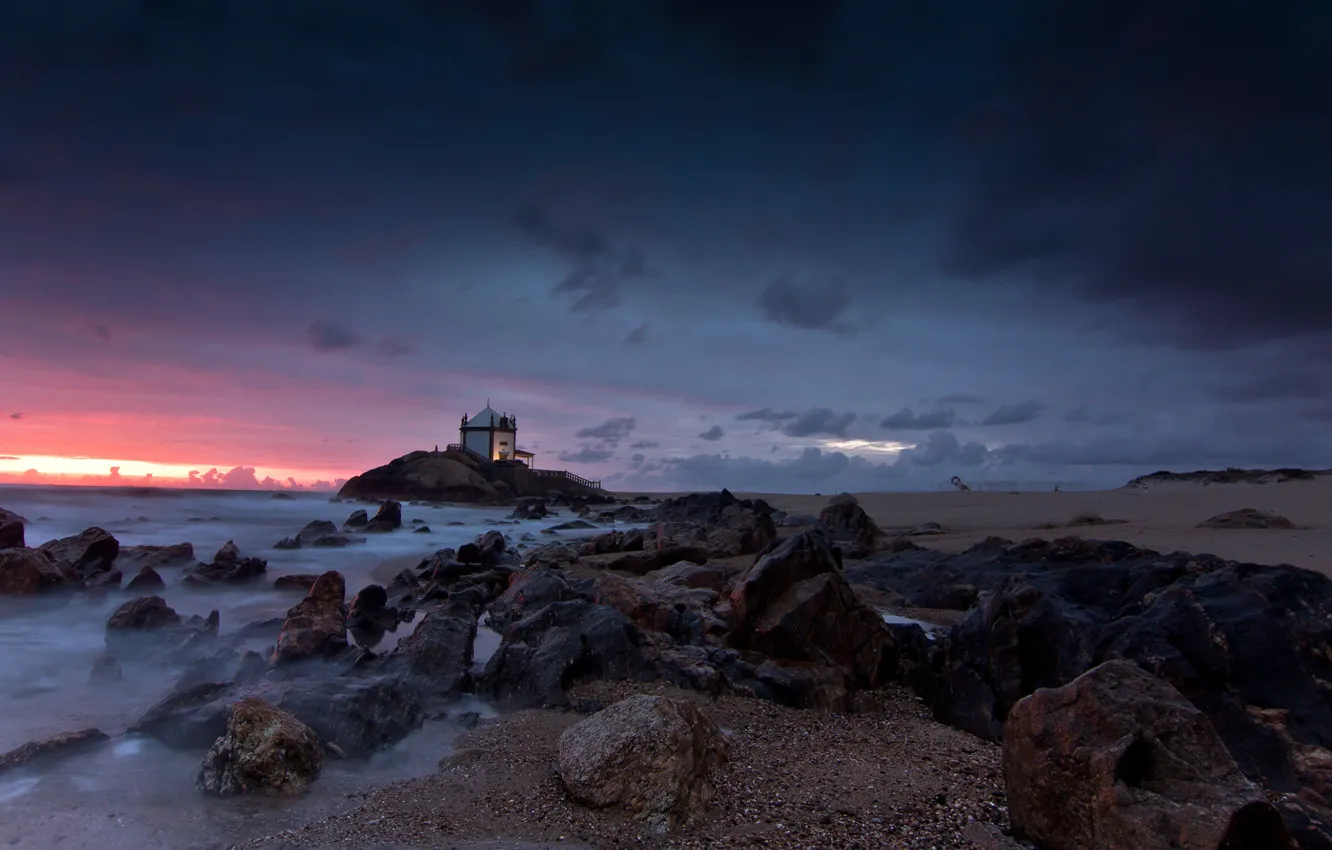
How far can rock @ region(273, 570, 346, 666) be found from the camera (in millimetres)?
7004

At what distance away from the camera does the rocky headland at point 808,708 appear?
125 inches

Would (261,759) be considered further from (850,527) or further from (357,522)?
(357,522)

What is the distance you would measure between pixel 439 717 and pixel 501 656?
0.79 meters

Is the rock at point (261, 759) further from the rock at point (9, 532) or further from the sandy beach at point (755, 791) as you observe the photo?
the rock at point (9, 532)

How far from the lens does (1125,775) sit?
3.01 meters

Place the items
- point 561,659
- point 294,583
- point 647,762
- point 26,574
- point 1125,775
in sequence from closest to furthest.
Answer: point 1125,775 < point 647,762 < point 561,659 < point 26,574 < point 294,583

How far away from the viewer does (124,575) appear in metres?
13.8

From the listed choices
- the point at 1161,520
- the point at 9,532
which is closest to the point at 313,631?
the point at 9,532

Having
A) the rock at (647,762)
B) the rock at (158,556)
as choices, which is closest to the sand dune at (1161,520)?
the rock at (647,762)

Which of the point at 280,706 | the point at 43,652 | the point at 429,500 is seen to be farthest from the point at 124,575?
the point at 429,500

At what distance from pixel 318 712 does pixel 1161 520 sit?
17897 mm


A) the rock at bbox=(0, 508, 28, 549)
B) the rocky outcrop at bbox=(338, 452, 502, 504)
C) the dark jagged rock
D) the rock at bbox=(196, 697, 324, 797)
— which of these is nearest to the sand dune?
the dark jagged rock

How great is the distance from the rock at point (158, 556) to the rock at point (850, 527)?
13.3m

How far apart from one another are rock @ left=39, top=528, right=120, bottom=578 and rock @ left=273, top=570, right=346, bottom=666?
659cm
